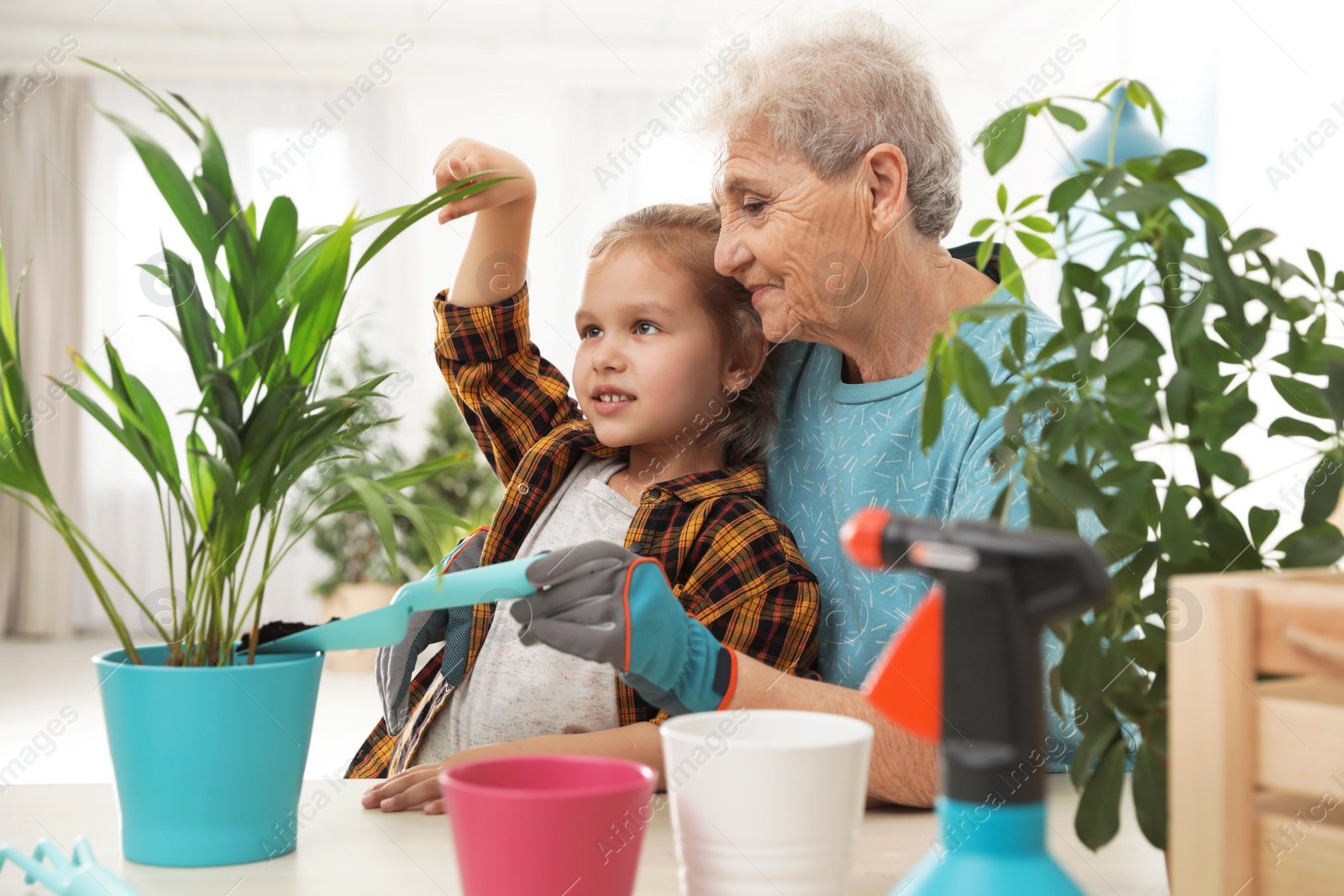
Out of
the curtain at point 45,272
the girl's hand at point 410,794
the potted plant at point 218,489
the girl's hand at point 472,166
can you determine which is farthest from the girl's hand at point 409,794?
the curtain at point 45,272

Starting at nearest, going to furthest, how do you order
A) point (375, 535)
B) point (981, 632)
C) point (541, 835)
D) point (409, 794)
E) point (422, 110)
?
point (981, 632) → point (541, 835) → point (409, 794) → point (375, 535) → point (422, 110)

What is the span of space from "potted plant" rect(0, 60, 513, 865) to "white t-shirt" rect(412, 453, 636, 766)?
15.2 inches

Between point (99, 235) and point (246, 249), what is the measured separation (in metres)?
5.96

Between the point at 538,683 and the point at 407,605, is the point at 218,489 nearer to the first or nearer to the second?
the point at 407,605

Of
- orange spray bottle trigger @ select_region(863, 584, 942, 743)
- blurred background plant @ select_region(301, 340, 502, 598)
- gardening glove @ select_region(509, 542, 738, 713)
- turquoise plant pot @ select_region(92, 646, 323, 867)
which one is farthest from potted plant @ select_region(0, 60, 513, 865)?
blurred background plant @ select_region(301, 340, 502, 598)

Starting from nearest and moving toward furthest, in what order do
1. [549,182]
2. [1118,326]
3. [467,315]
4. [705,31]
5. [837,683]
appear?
[1118,326], [837,683], [467,315], [705,31], [549,182]

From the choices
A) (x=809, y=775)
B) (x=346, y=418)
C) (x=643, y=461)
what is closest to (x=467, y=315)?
(x=643, y=461)

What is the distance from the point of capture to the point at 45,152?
5648 mm

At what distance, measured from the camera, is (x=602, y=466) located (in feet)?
4.02

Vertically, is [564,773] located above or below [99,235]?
below

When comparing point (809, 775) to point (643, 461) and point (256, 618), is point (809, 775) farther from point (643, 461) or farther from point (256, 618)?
point (643, 461)

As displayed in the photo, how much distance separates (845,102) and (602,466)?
18.8 inches

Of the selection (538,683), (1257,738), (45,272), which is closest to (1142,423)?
(1257,738)

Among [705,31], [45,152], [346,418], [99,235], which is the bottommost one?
[346,418]
